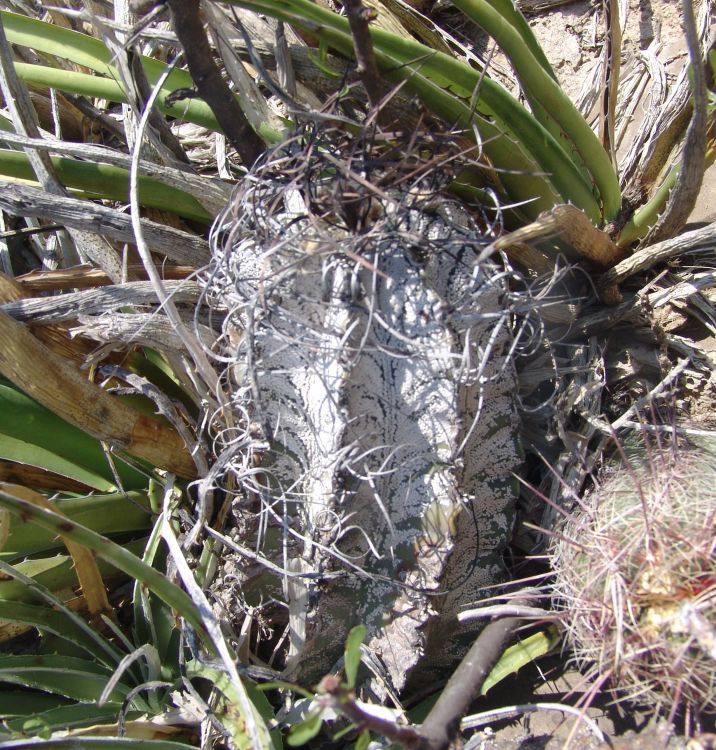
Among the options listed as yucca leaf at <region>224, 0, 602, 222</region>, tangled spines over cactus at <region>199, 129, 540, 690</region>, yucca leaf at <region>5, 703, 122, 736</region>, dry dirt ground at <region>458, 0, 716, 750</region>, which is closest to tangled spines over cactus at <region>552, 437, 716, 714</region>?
dry dirt ground at <region>458, 0, 716, 750</region>

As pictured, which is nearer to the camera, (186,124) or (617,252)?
(617,252)

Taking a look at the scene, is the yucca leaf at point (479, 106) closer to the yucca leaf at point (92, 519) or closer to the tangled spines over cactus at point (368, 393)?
the tangled spines over cactus at point (368, 393)

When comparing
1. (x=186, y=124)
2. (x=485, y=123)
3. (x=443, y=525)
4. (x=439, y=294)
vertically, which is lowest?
(x=443, y=525)

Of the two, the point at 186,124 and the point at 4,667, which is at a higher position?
the point at 186,124

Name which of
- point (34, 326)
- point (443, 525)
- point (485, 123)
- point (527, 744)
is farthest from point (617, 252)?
point (34, 326)

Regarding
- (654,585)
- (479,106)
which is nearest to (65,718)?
(654,585)

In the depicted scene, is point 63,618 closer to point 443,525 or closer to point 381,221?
point 443,525

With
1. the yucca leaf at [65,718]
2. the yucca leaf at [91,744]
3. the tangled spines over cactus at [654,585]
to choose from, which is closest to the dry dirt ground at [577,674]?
the tangled spines over cactus at [654,585]
